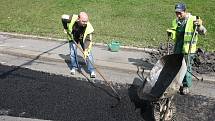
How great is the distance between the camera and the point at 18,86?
868 cm

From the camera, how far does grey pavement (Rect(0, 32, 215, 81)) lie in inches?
405

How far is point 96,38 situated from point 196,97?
16.5 feet

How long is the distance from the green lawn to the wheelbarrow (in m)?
4.39

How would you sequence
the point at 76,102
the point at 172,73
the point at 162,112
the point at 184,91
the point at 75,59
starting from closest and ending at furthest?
1. the point at 162,112
2. the point at 172,73
3. the point at 76,102
4. the point at 184,91
5. the point at 75,59

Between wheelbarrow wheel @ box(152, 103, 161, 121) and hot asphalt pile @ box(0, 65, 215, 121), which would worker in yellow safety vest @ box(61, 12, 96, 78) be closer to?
hot asphalt pile @ box(0, 65, 215, 121)

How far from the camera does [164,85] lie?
24.6 ft

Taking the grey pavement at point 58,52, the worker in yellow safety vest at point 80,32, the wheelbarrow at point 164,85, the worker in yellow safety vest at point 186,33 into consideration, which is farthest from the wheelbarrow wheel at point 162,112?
the grey pavement at point 58,52

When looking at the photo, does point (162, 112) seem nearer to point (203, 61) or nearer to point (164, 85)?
point (164, 85)

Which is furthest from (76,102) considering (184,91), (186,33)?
(186,33)

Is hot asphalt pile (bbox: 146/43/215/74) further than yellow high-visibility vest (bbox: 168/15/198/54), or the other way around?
hot asphalt pile (bbox: 146/43/215/74)

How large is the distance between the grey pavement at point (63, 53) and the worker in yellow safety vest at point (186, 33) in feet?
4.34

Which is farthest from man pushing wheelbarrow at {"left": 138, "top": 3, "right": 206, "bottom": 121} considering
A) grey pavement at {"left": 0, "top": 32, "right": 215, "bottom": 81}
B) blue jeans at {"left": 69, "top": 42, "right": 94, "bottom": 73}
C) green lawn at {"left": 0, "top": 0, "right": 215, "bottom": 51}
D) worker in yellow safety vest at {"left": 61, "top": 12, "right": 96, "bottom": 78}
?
green lawn at {"left": 0, "top": 0, "right": 215, "bottom": 51}

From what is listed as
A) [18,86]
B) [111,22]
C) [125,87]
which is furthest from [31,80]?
[111,22]

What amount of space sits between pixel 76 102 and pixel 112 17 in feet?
25.1
